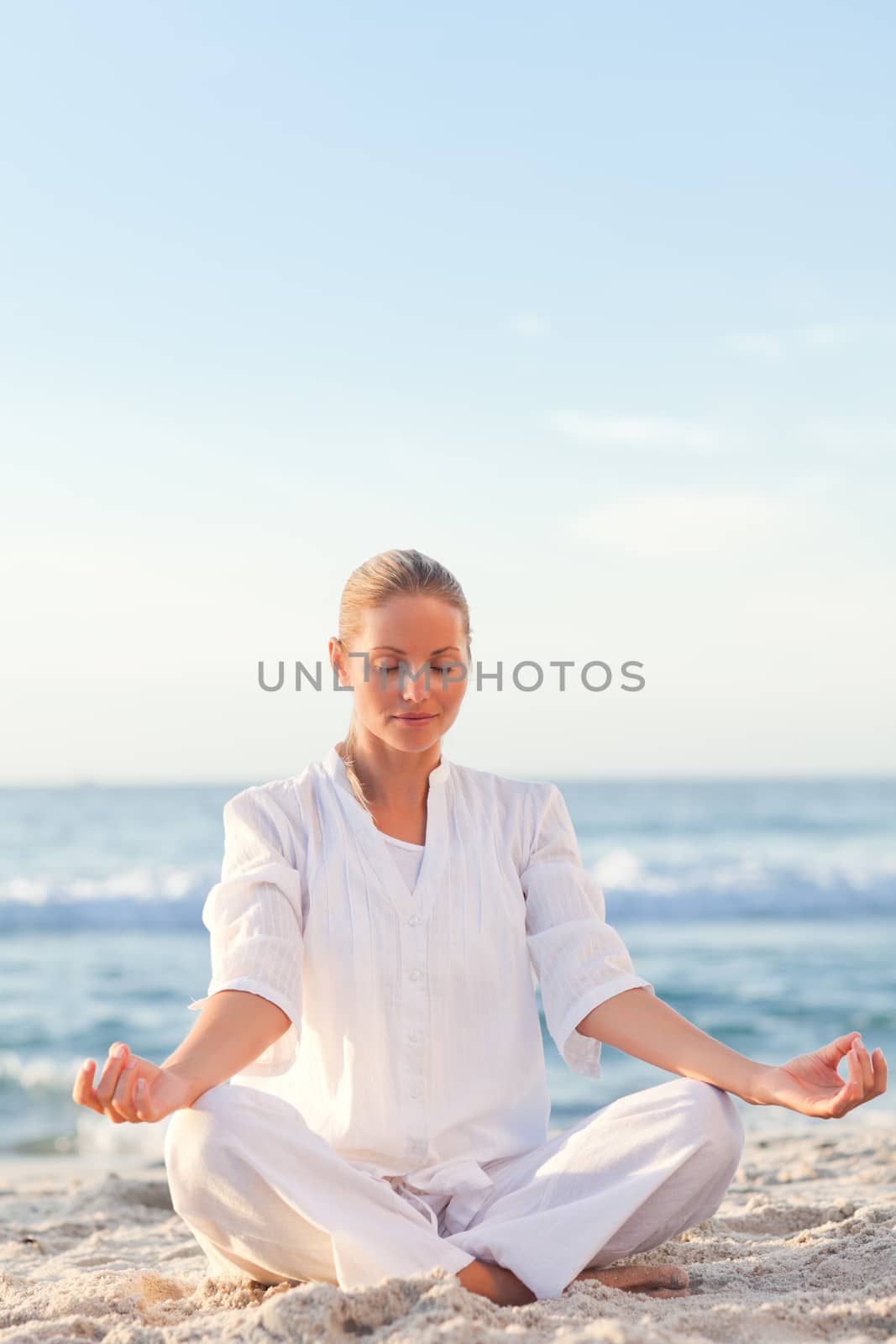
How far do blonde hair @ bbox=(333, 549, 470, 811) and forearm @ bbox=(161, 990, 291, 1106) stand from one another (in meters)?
0.57

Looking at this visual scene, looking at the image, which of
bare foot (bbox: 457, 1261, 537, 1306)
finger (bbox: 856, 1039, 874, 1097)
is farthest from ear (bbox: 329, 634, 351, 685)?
finger (bbox: 856, 1039, 874, 1097)

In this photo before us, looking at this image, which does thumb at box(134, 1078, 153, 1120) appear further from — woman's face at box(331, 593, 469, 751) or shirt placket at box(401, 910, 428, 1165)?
woman's face at box(331, 593, 469, 751)

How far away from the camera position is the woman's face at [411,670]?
2865 mm

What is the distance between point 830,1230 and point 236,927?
1.76 meters

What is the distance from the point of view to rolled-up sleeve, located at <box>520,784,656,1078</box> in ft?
9.44

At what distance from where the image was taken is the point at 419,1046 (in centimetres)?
276

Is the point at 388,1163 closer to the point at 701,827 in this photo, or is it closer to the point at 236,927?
the point at 236,927

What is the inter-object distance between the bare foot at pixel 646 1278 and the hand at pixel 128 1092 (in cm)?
97

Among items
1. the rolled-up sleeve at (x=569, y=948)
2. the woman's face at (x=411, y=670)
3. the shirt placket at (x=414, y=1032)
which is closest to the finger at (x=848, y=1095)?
the rolled-up sleeve at (x=569, y=948)

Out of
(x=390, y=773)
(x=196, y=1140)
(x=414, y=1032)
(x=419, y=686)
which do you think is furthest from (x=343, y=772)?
(x=196, y=1140)

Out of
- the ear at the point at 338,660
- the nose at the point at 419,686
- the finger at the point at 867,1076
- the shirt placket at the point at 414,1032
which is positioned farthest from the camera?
the ear at the point at 338,660

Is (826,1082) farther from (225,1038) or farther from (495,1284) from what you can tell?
(225,1038)

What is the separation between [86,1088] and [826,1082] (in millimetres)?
1445

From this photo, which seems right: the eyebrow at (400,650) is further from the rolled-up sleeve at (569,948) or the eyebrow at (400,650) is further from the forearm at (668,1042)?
the forearm at (668,1042)
